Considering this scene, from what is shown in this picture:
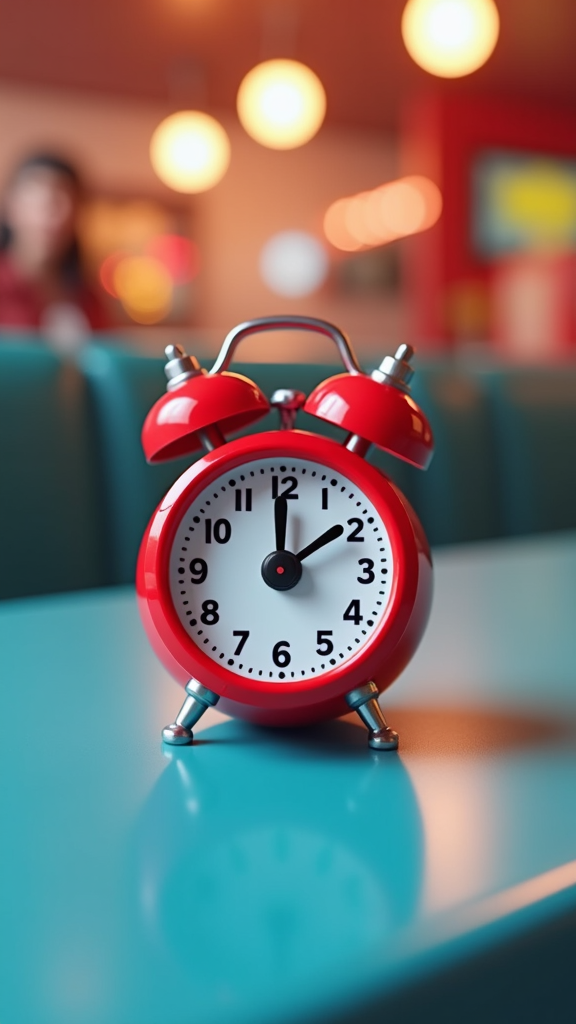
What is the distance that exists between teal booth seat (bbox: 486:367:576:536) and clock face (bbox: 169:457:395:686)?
1.45m

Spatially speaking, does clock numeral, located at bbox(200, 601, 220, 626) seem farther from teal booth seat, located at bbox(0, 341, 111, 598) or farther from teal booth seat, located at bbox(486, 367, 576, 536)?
teal booth seat, located at bbox(486, 367, 576, 536)

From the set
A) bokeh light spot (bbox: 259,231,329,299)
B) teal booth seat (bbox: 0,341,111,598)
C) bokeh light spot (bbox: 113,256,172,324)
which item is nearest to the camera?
teal booth seat (bbox: 0,341,111,598)

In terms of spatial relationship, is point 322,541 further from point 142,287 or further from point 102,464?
point 142,287

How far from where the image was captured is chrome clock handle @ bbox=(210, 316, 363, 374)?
564mm

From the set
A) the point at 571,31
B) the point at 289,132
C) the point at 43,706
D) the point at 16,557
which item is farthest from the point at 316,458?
the point at 571,31

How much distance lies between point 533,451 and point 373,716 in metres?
1.53

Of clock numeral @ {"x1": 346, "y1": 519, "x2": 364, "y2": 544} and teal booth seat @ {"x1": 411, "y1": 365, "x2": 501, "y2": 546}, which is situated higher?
clock numeral @ {"x1": 346, "y1": 519, "x2": 364, "y2": 544}

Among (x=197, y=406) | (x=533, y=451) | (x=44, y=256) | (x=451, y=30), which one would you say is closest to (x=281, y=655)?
(x=197, y=406)

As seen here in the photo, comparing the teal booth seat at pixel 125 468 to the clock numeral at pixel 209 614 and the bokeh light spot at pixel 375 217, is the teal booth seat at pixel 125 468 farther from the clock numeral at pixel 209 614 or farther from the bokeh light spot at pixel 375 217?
the bokeh light spot at pixel 375 217

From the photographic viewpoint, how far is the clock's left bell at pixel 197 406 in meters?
0.54

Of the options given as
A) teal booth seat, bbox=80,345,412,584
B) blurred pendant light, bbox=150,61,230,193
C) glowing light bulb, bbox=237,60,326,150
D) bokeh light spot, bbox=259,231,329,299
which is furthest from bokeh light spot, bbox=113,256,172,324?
teal booth seat, bbox=80,345,412,584

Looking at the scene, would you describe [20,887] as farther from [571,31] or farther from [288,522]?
[571,31]

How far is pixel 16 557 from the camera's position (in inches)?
54.4

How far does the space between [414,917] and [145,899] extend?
4.0 inches
